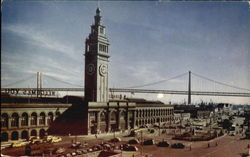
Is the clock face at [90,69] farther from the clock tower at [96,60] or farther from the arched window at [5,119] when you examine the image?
the arched window at [5,119]

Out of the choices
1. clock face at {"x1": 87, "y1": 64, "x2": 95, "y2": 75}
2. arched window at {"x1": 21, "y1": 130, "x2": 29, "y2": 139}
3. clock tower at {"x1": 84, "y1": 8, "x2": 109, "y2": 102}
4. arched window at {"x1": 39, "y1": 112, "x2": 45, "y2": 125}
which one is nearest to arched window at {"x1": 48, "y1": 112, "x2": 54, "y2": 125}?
arched window at {"x1": 39, "y1": 112, "x2": 45, "y2": 125}

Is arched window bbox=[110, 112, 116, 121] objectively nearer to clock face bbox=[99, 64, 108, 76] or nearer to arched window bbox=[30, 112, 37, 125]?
clock face bbox=[99, 64, 108, 76]

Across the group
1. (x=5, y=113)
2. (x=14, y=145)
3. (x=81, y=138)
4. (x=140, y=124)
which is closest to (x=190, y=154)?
(x=81, y=138)

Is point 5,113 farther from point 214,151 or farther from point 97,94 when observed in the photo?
point 214,151

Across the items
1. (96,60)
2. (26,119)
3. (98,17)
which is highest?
(98,17)

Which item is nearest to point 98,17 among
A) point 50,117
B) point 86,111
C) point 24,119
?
point 86,111

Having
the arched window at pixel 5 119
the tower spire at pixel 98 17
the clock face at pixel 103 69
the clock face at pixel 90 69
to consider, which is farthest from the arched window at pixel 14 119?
the tower spire at pixel 98 17

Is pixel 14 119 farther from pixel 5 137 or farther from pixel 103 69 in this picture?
pixel 103 69
